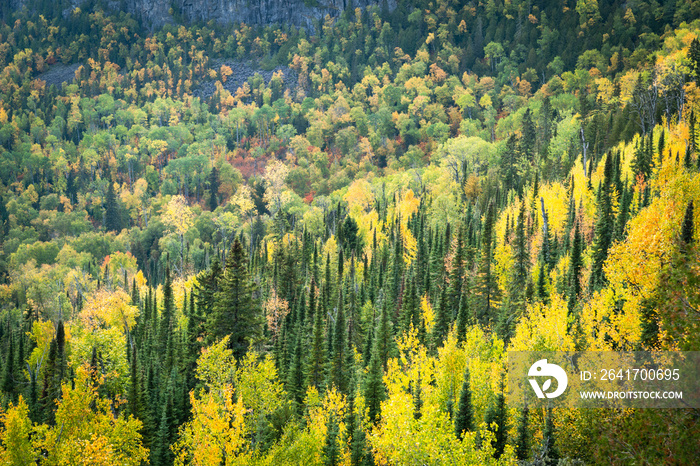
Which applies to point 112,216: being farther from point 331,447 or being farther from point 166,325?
point 331,447

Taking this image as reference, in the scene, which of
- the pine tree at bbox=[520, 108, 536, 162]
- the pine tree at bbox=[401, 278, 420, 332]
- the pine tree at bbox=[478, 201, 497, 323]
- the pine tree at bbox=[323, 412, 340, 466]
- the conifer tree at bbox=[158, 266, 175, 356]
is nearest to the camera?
the pine tree at bbox=[323, 412, 340, 466]

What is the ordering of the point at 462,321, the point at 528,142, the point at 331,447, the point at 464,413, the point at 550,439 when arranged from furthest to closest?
the point at 528,142 → the point at 462,321 → the point at 331,447 → the point at 464,413 → the point at 550,439

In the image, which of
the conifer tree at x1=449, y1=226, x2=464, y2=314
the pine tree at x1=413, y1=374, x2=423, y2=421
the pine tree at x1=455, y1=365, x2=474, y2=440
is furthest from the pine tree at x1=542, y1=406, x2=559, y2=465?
the conifer tree at x1=449, y1=226, x2=464, y2=314

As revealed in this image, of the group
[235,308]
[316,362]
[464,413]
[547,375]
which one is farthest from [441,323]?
[547,375]

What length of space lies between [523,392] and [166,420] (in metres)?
35.0

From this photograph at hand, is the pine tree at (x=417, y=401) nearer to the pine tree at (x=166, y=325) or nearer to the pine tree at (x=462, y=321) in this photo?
the pine tree at (x=462, y=321)

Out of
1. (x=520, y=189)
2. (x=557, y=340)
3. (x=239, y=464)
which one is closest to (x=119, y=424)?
(x=239, y=464)

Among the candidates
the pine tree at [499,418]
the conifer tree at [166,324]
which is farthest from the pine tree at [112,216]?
the pine tree at [499,418]

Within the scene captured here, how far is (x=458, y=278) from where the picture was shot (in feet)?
245

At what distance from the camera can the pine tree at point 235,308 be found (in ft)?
181

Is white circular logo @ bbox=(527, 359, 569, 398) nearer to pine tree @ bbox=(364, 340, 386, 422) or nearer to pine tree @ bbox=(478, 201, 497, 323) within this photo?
pine tree @ bbox=(364, 340, 386, 422)

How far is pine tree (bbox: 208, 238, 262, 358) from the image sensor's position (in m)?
55.3

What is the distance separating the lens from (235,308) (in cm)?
5572

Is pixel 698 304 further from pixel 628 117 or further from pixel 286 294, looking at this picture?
pixel 628 117
